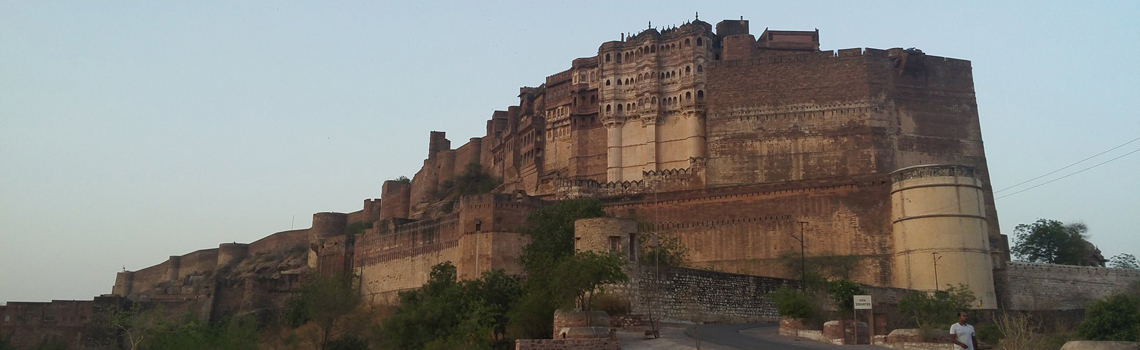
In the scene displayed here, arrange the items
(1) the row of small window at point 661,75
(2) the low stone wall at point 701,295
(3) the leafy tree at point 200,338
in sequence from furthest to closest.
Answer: (1) the row of small window at point 661,75
(3) the leafy tree at point 200,338
(2) the low stone wall at point 701,295

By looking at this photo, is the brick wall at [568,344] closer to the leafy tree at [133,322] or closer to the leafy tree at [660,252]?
the leafy tree at [660,252]

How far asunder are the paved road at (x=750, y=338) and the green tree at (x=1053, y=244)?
32.6m

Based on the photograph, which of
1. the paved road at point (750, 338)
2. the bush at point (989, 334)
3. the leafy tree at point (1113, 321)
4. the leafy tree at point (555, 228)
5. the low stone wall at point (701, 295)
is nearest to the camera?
the paved road at point (750, 338)

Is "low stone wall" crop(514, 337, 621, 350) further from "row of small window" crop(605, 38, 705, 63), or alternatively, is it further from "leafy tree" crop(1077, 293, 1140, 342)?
"row of small window" crop(605, 38, 705, 63)

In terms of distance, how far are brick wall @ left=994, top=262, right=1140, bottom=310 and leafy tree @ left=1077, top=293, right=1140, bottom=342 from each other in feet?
58.1

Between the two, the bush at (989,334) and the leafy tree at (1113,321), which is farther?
the bush at (989,334)

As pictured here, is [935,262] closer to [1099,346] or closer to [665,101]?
[665,101]

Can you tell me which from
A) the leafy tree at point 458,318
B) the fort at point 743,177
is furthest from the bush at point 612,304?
the fort at point 743,177

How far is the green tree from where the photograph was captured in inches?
2143

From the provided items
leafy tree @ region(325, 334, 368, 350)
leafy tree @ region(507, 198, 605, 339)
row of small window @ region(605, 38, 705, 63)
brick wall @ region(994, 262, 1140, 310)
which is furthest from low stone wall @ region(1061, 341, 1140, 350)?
row of small window @ region(605, 38, 705, 63)

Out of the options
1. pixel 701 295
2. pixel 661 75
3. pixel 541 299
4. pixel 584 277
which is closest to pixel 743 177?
pixel 661 75

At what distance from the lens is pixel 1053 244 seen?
55938 millimetres

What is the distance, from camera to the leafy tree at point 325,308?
3809cm

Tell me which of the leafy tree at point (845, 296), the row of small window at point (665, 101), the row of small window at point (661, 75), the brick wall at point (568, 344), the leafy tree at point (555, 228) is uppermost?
the row of small window at point (661, 75)
